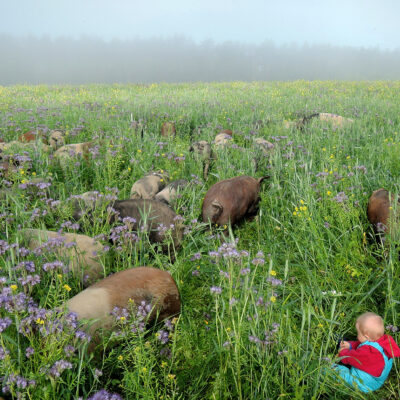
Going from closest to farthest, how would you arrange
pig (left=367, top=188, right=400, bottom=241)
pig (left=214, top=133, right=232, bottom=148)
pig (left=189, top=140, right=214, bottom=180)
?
pig (left=367, top=188, right=400, bottom=241) < pig (left=189, top=140, right=214, bottom=180) < pig (left=214, top=133, right=232, bottom=148)

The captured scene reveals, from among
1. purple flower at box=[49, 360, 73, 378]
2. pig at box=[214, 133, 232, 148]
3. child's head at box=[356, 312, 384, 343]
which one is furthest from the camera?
pig at box=[214, 133, 232, 148]

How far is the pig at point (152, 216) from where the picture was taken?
10.7 ft

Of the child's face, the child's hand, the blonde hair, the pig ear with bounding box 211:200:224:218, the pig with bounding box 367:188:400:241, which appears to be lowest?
the child's hand

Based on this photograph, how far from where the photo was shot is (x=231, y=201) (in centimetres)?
369

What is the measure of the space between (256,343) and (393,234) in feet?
5.51

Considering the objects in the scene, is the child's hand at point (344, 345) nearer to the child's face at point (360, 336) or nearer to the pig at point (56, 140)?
the child's face at point (360, 336)

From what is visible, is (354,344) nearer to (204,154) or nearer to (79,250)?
(79,250)

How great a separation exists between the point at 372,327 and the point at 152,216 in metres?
1.96

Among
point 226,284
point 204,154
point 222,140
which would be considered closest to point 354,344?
point 226,284

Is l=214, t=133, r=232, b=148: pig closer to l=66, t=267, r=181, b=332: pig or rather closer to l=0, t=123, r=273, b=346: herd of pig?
l=0, t=123, r=273, b=346: herd of pig

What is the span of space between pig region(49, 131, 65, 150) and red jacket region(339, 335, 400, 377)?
4792mm

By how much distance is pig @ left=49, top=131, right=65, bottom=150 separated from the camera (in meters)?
5.54

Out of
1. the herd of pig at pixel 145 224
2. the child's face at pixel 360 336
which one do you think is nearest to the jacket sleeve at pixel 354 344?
the child's face at pixel 360 336

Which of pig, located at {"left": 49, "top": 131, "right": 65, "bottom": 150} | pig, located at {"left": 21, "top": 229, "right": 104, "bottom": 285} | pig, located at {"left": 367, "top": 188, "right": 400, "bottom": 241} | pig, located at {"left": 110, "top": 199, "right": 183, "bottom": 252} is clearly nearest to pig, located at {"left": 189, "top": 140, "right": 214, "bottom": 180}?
pig, located at {"left": 110, "top": 199, "right": 183, "bottom": 252}
